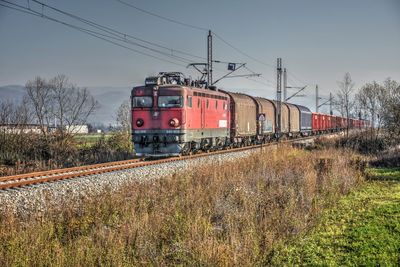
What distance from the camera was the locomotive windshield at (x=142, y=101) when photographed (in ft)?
68.6

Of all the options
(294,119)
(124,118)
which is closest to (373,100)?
(294,119)

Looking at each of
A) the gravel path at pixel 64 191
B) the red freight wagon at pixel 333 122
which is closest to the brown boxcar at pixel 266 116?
the gravel path at pixel 64 191

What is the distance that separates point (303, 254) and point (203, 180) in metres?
5.59

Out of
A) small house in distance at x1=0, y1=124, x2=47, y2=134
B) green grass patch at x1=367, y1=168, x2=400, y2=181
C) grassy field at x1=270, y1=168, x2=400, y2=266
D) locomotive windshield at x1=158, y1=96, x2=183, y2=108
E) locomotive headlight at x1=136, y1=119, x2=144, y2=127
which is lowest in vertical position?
grassy field at x1=270, y1=168, x2=400, y2=266

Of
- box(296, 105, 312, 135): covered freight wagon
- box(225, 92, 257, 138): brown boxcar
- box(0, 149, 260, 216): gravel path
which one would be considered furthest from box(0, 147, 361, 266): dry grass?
box(296, 105, 312, 135): covered freight wagon

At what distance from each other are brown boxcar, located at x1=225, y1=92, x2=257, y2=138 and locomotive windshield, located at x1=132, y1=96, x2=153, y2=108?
798 centimetres

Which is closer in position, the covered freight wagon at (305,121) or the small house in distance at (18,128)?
the small house in distance at (18,128)

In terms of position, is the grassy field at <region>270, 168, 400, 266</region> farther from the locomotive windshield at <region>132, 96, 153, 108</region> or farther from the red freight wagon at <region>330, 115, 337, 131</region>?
the red freight wagon at <region>330, 115, 337, 131</region>

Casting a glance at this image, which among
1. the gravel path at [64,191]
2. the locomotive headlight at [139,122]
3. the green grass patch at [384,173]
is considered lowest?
the green grass patch at [384,173]

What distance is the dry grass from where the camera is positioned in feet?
20.2

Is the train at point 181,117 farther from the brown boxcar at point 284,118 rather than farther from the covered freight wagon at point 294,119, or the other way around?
the covered freight wagon at point 294,119

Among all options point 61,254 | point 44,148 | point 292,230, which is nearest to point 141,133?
point 44,148

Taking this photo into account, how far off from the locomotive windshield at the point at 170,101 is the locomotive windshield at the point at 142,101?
1.67 feet

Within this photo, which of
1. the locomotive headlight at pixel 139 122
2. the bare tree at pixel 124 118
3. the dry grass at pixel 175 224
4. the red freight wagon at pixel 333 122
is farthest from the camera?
the red freight wagon at pixel 333 122
